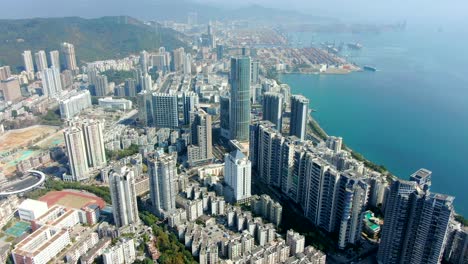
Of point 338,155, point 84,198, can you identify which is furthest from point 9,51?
point 338,155

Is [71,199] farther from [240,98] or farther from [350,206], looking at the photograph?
[350,206]

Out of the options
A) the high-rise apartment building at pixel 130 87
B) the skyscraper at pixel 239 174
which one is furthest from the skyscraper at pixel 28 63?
the skyscraper at pixel 239 174

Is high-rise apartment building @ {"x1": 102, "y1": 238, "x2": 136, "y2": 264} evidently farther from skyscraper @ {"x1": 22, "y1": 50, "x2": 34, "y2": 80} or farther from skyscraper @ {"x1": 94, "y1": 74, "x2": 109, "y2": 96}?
skyscraper @ {"x1": 22, "y1": 50, "x2": 34, "y2": 80}

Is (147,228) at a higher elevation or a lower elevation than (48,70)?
lower

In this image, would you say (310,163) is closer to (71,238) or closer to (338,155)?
(338,155)

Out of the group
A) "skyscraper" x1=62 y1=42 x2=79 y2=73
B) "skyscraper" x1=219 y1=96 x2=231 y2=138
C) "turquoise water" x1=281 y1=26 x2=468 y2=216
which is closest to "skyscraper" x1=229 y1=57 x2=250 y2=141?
"skyscraper" x1=219 y1=96 x2=231 y2=138

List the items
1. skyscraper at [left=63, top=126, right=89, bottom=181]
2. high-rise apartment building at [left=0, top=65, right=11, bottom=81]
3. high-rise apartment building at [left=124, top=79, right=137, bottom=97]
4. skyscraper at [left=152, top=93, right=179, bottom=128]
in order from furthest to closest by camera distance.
→ high-rise apartment building at [left=0, top=65, right=11, bottom=81], high-rise apartment building at [left=124, top=79, right=137, bottom=97], skyscraper at [left=152, top=93, right=179, bottom=128], skyscraper at [left=63, top=126, right=89, bottom=181]

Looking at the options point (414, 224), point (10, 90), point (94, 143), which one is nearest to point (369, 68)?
point (94, 143)
